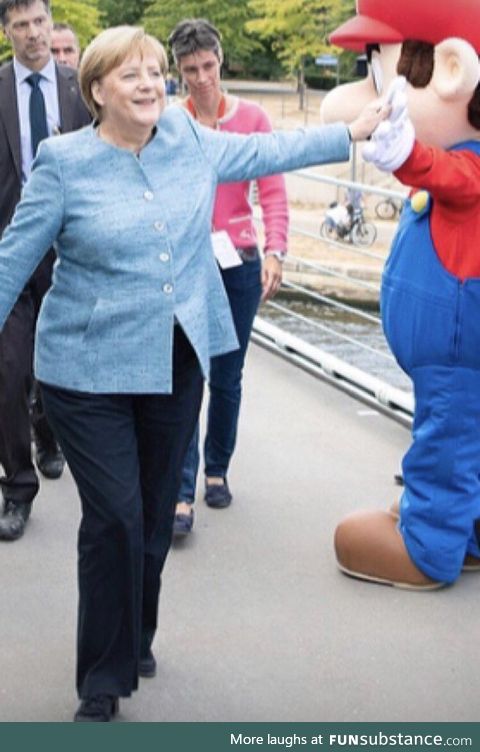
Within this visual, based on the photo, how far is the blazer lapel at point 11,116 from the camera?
470cm

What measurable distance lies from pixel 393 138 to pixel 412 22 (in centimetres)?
51

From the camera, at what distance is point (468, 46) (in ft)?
12.3

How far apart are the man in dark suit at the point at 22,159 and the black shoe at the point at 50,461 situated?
516 millimetres

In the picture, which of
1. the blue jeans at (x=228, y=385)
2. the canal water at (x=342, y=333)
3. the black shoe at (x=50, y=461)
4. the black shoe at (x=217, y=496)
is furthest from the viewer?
the canal water at (x=342, y=333)

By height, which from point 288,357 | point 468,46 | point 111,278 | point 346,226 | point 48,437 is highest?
point 468,46

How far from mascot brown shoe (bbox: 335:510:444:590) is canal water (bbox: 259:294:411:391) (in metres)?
11.1

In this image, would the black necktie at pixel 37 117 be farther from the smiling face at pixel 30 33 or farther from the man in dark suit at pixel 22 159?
the smiling face at pixel 30 33

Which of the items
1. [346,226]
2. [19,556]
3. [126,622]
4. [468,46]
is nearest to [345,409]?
[19,556]

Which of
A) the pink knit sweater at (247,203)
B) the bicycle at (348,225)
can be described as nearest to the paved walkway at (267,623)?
the pink knit sweater at (247,203)

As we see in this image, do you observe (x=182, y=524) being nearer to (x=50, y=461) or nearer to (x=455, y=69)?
(x=50, y=461)

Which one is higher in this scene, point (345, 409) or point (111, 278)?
point (111, 278)

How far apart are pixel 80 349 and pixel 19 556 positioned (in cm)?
150

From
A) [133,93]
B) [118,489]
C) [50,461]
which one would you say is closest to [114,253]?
[133,93]

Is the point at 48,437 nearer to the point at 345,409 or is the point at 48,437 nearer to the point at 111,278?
the point at 345,409
